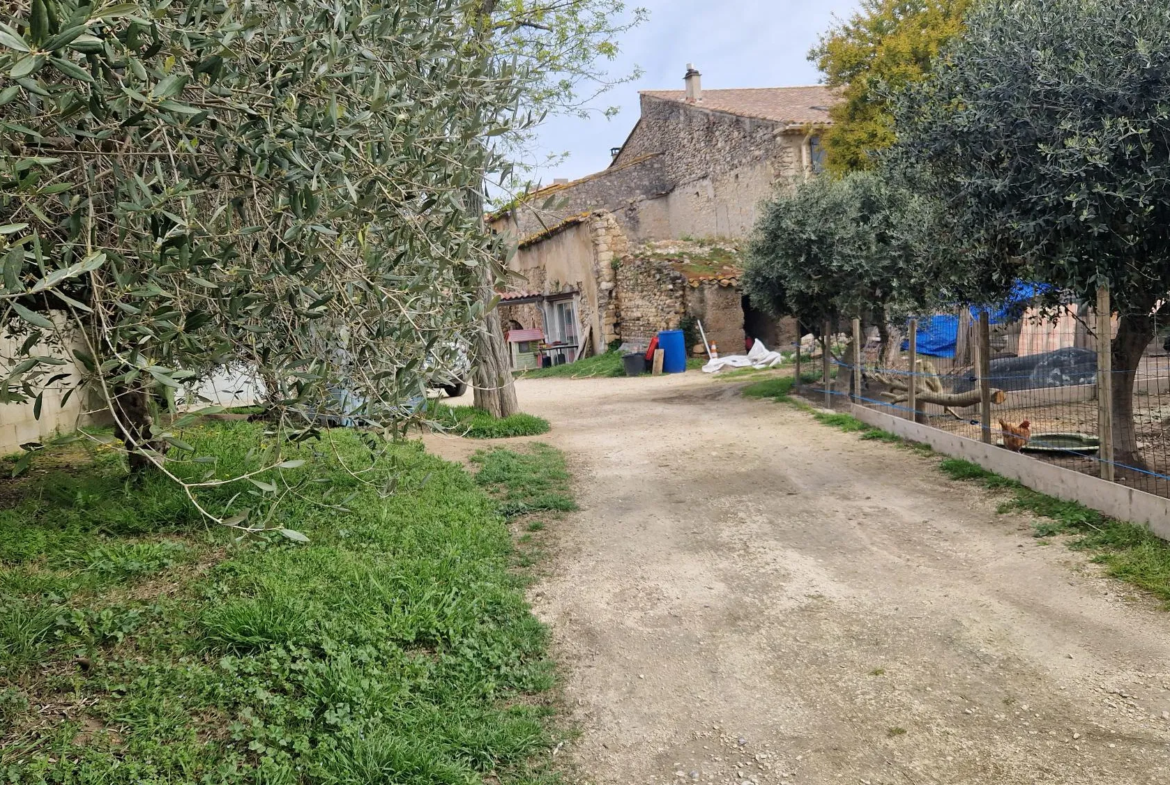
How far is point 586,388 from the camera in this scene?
1964cm

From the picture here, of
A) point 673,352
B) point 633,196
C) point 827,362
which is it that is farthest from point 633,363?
point 633,196

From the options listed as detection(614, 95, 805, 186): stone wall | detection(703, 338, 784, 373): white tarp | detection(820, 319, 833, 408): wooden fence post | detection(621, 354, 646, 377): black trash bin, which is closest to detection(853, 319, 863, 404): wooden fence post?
detection(820, 319, 833, 408): wooden fence post

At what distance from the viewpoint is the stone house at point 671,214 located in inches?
914

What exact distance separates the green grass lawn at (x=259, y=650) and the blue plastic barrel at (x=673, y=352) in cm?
1663

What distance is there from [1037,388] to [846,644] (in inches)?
302

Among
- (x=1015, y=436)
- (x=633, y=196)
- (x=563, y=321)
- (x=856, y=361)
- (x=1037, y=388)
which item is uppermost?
(x=633, y=196)

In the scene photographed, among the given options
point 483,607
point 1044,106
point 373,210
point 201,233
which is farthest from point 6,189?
point 1044,106

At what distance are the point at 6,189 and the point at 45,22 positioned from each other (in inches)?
33.5

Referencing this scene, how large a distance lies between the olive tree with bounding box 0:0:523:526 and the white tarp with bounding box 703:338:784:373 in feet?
57.0

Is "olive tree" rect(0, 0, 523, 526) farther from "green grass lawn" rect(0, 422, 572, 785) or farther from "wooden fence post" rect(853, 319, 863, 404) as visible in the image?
"wooden fence post" rect(853, 319, 863, 404)

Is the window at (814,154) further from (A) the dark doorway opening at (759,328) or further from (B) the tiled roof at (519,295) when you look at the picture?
(B) the tiled roof at (519,295)

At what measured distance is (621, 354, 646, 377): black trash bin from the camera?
72.5 feet

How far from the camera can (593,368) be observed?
2378cm

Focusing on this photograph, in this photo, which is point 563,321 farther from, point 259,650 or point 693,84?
point 259,650
